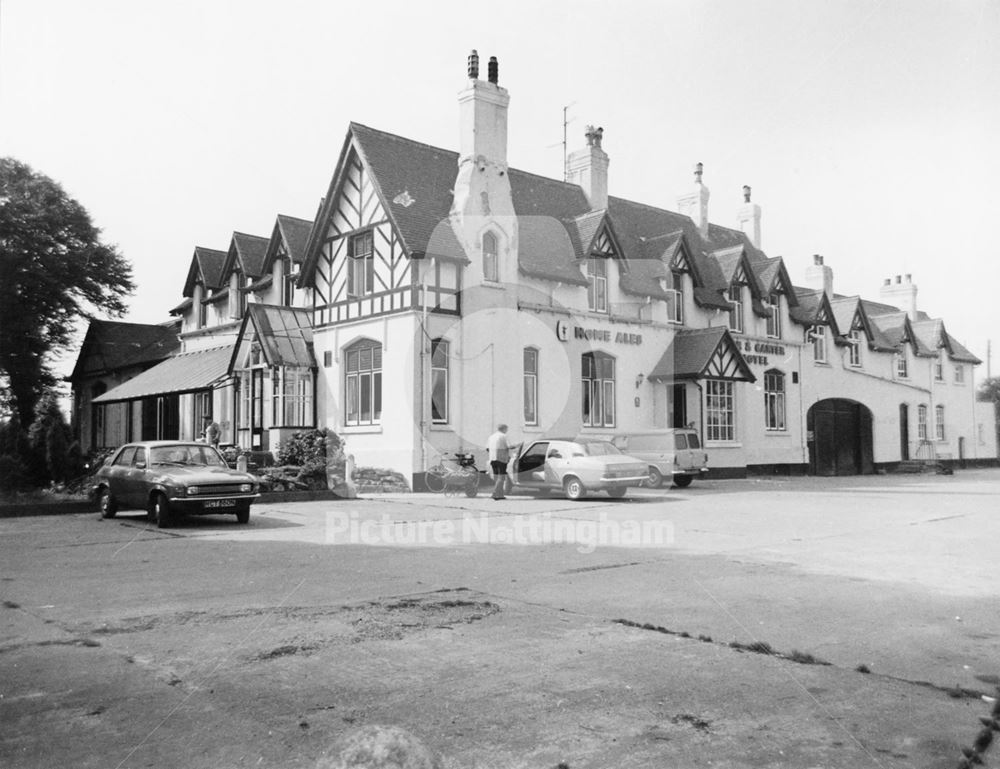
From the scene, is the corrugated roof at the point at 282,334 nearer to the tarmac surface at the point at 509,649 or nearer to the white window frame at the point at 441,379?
the white window frame at the point at 441,379

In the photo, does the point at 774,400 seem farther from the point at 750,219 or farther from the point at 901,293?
the point at 901,293

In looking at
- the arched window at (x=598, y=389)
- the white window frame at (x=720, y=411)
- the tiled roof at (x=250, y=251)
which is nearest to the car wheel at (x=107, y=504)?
the arched window at (x=598, y=389)

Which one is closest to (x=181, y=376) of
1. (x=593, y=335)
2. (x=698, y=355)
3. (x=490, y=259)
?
(x=490, y=259)

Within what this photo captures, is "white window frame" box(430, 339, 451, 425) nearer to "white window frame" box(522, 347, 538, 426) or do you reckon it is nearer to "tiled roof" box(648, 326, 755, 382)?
"white window frame" box(522, 347, 538, 426)

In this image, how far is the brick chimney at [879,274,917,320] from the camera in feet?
153

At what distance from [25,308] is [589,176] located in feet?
82.1

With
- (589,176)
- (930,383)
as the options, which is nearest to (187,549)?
(589,176)

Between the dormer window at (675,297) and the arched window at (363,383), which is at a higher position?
the dormer window at (675,297)

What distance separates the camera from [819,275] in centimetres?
4109

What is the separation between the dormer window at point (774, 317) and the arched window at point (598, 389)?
9.50 m

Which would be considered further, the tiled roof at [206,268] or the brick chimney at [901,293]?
the brick chimney at [901,293]

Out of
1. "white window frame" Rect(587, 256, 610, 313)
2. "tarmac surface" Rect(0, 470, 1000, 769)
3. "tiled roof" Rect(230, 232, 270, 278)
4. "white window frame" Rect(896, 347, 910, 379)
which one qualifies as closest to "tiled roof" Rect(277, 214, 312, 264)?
"tiled roof" Rect(230, 232, 270, 278)

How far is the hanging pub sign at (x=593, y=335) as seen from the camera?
26344mm

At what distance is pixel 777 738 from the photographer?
4402 millimetres
